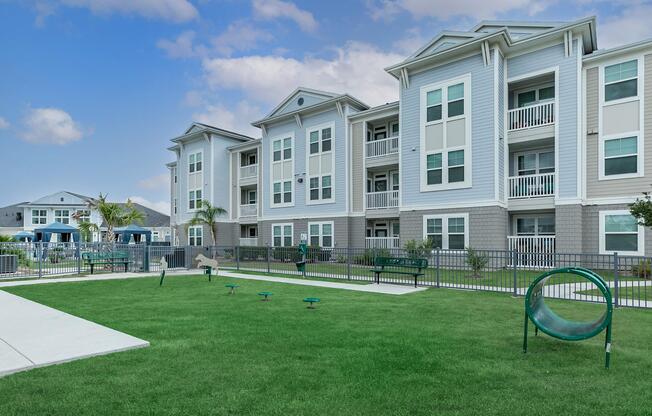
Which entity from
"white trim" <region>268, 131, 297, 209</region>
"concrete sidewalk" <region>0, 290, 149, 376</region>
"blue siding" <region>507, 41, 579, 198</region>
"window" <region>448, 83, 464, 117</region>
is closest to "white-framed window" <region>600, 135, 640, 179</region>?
"blue siding" <region>507, 41, 579, 198</region>

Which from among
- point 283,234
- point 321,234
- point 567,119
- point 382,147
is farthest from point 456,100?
point 283,234

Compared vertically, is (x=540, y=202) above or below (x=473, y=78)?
below

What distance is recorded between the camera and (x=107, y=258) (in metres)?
20.1

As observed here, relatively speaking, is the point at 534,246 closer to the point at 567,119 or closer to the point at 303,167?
the point at 567,119

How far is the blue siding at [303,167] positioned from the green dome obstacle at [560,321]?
68.1 ft

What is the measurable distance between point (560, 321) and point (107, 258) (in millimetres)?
19701

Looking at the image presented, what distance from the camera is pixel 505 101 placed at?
21.0 m

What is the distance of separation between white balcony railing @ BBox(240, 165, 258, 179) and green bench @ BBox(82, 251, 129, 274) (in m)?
15.0

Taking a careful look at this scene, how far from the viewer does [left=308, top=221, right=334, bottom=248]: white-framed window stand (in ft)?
92.2

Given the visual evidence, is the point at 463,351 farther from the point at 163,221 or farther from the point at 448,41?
the point at 163,221

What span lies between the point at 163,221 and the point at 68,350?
223 feet

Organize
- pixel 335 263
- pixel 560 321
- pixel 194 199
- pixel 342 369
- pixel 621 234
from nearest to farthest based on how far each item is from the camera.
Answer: pixel 342 369 < pixel 560 321 < pixel 621 234 < pixel 335 263 < pixel 194 199

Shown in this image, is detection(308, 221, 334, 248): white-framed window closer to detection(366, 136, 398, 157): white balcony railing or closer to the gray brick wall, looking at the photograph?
detection(366, 136, 398, 157): white balcony railing

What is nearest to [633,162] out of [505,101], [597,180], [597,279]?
[597,180]
